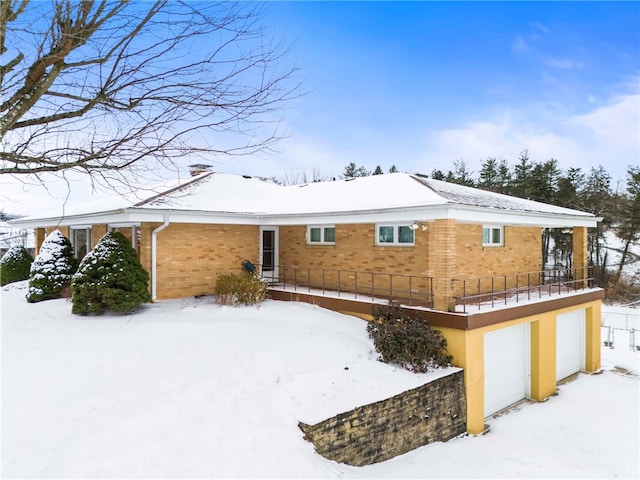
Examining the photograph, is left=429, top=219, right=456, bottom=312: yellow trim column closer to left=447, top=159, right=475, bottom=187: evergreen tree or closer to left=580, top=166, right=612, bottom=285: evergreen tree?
left=580, top=166, right=612, bottom=285: evergreen tree

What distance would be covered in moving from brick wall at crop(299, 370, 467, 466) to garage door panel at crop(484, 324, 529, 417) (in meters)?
1.70

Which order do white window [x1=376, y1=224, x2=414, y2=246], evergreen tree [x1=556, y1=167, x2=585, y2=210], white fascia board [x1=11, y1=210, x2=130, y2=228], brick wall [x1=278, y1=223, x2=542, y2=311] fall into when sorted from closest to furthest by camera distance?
brick wall [x1=278, y1=223, x2=542, y2=311] < white window [x1=376, y1=224, x2=414, y2=246] < white fascia board [x1=11, y1=210, x2=130, y2=228] < evergreen tree [x1=556, y1=167, x2=585, y2=210]

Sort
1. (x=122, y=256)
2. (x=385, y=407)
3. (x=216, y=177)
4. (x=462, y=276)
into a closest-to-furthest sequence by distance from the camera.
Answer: (x=385, y=407), (x=122, y=256), (x=462, y=276), (x=216, y=177)

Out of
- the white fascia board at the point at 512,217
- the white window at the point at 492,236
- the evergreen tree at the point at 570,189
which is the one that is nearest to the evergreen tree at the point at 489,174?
the evergreen tree at the point at 570,189

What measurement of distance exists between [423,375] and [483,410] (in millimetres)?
2344

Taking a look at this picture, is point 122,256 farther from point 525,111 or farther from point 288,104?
point 525,111

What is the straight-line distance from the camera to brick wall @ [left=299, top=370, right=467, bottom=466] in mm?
7613

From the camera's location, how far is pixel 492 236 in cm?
1476

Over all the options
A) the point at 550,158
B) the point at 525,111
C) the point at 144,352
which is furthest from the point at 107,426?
the point at 550,158

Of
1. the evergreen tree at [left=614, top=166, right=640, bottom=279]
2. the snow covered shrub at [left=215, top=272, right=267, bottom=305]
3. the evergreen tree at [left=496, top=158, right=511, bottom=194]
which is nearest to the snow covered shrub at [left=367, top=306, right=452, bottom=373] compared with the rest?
the snow covered shrub at [left=215, top=272, right=267, bottom=305]

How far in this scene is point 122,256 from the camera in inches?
480

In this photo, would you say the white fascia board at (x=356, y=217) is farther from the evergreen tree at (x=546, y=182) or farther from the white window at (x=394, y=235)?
the evergreen tree at (x=546, y=182)

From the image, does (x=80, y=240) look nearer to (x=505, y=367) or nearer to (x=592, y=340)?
(x=505, y=367)

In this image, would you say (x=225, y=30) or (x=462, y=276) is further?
(x=462, y=276)
